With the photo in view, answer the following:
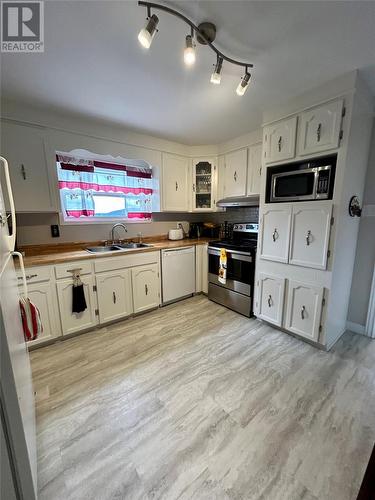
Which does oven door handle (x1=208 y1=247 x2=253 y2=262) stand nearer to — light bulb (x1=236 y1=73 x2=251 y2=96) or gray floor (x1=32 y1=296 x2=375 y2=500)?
gray floor (x1=32 y1=296 x2=375 y2=500)

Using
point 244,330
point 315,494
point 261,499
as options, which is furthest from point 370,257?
point 261,499

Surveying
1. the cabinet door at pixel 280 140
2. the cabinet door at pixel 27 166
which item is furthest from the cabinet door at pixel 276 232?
the cabinet door at pixel 27 166

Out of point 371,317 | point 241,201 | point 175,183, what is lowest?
point 371,317

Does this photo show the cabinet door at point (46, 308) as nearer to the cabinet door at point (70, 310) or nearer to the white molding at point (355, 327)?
the cabinet door at point (70, 310)

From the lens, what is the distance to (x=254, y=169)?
8.88ft

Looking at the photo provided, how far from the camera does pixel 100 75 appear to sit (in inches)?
62.4

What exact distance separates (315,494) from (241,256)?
194 centimetres

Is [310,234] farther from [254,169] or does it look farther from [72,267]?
[72,267]

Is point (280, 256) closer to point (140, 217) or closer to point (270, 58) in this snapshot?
point (270, 58)

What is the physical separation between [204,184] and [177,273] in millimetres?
1480

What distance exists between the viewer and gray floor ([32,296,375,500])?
42.0 inches

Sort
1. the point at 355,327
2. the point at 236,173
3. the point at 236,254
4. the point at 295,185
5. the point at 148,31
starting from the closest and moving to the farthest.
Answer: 1. the point at 148,31
2. the point at 295,185
3. the point at 355,327
4. the point at 236,254
5. the point at 236,173

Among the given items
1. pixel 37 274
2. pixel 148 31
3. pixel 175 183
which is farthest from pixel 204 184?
pixel 37 274

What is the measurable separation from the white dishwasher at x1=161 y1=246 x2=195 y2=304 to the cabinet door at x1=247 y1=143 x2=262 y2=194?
3.83ft
